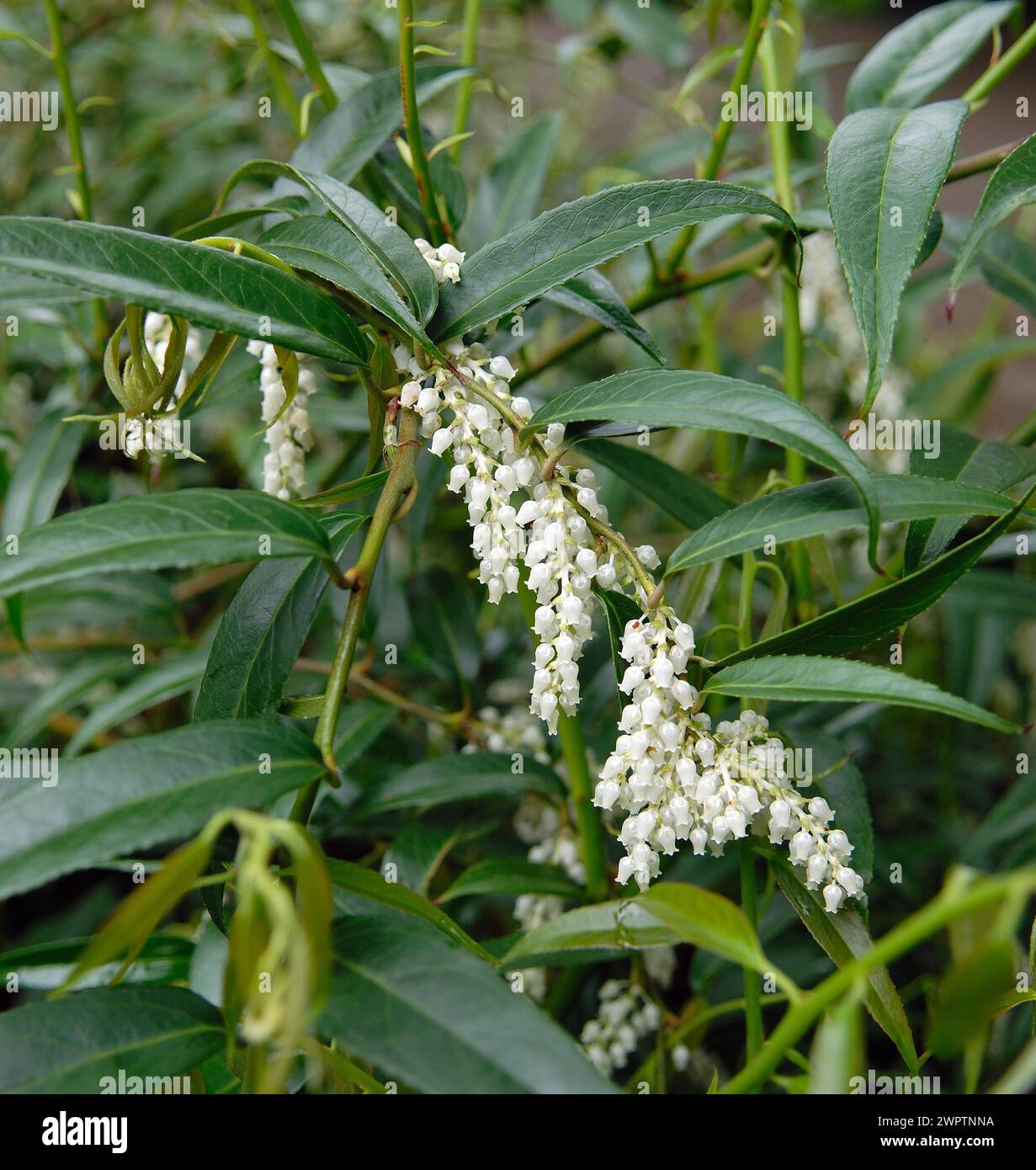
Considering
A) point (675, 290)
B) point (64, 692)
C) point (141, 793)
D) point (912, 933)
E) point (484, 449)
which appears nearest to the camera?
point (912, 933)

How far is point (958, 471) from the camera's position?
0.67m

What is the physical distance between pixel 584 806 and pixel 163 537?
1.28ft

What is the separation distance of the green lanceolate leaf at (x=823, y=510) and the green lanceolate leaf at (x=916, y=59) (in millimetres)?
486

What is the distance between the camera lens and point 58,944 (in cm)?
72

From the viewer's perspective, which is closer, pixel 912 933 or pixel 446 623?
pixel 912 933

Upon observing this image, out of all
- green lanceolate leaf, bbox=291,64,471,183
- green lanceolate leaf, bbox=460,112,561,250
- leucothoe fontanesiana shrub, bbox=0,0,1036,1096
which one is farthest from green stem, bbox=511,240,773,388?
green lanceolate leaf, bbox=291,64,471,183

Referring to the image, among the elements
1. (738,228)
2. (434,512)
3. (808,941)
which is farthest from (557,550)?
(434,512)

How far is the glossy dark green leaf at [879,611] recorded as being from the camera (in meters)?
0.49

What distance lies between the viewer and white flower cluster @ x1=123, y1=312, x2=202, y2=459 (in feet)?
2.00

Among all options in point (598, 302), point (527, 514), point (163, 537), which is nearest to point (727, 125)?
point (598, 302)

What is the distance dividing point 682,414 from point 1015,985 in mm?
446

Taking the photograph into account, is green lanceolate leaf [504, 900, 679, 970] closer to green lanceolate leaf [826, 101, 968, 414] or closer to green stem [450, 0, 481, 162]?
green lanceolate leaf [826, 101, 968, 414]

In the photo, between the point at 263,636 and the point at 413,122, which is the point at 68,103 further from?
the point at 263,636

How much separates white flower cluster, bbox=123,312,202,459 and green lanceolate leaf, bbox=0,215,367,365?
71 mm
